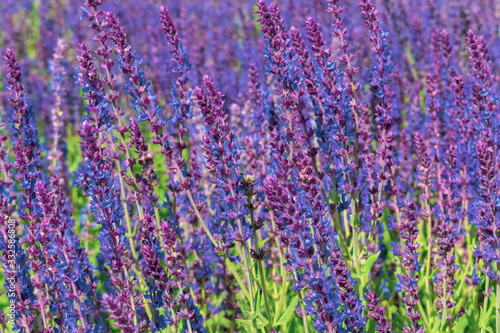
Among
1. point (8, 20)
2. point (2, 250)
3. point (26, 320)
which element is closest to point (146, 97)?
point (2, 250)

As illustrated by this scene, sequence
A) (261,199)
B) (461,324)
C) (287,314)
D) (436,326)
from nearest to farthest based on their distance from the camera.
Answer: (287,314), (436,326), (461,324), (261,199)

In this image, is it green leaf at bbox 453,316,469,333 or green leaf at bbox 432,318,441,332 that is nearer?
green leaf at bbox 432,318,441,332

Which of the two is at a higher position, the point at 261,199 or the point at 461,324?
the point at 261,199

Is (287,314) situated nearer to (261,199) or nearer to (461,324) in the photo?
(461,324)

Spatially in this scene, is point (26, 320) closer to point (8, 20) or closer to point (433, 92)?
point (433, 92)

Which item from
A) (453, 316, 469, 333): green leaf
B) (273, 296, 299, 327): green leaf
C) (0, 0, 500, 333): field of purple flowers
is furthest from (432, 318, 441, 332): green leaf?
(273, 296, 299, 327): green leaf

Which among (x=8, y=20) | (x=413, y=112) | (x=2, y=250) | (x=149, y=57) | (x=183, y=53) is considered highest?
(x=8, y=20)

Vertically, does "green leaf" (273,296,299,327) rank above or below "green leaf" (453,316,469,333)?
above

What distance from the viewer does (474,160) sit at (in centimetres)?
430

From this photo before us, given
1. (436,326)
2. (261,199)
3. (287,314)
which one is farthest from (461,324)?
Result: (261,199)

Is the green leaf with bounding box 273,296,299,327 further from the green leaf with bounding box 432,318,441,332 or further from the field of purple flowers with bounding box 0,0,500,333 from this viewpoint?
the green leaf with bounding box 432,318,441,332

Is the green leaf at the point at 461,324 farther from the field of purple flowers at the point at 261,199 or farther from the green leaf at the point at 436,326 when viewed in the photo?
the green leaf at the point at 436,326

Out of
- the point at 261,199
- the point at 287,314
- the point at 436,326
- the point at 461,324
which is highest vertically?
the point at 261,199

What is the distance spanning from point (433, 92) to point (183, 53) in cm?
254
